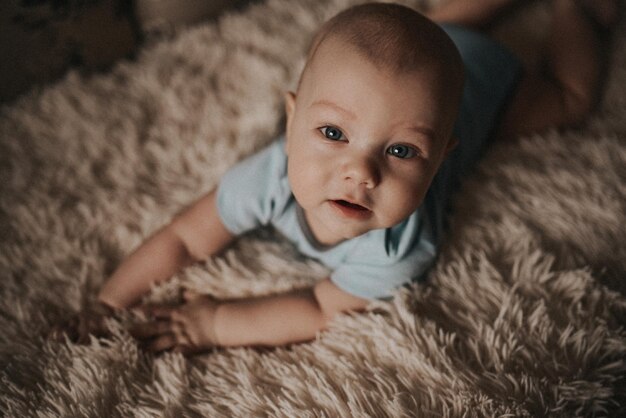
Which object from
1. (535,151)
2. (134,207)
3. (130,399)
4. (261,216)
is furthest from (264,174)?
(535,151)

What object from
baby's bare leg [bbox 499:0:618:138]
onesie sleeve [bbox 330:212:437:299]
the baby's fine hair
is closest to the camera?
the baby's fine hair

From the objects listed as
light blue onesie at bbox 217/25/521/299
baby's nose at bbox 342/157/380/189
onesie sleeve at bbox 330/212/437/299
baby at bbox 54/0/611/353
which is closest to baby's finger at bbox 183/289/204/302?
baby at bbox 54/0/611/353

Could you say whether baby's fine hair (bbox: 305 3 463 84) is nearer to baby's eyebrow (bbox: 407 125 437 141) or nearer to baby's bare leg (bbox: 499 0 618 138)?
baby's eyebrow (bbox: 407 125 437 141)

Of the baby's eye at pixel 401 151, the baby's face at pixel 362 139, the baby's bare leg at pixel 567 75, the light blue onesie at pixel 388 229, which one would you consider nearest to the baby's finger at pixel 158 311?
the light blue onesie at pixel 388 229

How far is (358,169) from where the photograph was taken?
54cm

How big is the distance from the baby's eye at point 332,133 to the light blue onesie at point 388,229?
16cm

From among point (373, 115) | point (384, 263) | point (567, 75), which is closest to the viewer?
point (373, 115)

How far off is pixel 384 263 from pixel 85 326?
406mm

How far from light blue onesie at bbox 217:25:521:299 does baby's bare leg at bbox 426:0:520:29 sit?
11 cm

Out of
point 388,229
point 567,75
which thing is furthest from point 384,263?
point 567,75

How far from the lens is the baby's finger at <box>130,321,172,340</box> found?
712 mm

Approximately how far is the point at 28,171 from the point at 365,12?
0.61 metres

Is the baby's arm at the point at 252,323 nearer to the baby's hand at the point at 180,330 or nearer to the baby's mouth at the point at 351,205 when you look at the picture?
the baby's hand at the point at 180,330

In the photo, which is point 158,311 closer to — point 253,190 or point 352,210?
point 253,190
